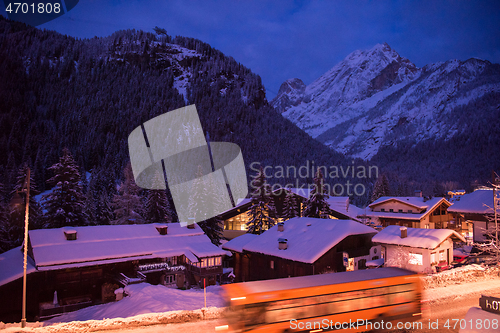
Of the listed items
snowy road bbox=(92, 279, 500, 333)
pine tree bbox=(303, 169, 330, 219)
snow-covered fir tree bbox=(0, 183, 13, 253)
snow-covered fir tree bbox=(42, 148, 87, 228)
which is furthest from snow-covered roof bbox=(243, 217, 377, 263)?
snow-covered fir tree bbox=(0, 183, 13, 253)

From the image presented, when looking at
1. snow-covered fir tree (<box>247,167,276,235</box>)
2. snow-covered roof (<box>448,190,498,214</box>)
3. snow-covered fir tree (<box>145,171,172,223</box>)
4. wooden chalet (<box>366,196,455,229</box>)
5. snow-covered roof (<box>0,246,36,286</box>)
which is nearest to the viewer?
snow-covered roof (<box>0,246,36,286</box>)

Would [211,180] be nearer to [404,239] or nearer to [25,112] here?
[404,239]

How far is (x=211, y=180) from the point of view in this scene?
164 feet

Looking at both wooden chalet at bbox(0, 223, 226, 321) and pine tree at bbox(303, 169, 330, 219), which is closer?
wooden chalet at bbox(0, 223, 226, 321)

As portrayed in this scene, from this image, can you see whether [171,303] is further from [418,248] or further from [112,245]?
[418,248]

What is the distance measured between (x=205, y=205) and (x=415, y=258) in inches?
1136

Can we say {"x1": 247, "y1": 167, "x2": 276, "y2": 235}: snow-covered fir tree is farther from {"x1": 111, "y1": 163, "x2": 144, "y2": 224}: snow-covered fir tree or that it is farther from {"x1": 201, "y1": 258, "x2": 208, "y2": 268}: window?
{"x1": 111, "y1": 163, "x2": 144, "y2": 224}: snow-covered fir tree

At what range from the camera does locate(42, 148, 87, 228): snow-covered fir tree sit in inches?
1420

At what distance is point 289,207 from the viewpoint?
169ft

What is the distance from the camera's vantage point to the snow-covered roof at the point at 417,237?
28.3 meters

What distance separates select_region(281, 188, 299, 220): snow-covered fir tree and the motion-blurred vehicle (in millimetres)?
38171

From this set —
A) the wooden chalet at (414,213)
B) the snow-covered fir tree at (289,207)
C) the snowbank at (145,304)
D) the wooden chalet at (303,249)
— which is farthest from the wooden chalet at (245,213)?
the snowbank at (145,304)

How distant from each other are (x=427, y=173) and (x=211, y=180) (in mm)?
156564

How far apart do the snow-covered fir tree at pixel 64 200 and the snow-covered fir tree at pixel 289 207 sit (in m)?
30.9
